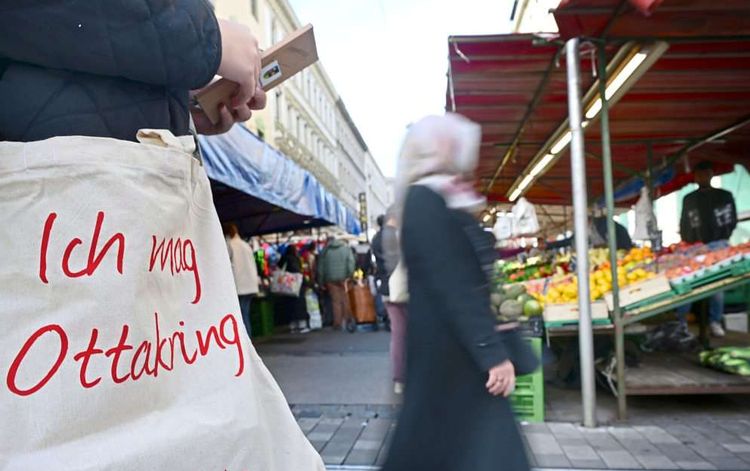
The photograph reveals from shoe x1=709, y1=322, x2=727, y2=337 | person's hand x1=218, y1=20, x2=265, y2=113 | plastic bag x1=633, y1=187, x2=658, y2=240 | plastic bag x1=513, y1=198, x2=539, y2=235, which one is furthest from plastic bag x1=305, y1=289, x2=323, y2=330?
person's hand x1=218, y1=20, x2=265, y2=113

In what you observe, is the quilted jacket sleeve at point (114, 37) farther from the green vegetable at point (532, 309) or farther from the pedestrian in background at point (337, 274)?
the pedestrian in background at point (337, 274)

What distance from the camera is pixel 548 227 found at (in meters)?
18.3

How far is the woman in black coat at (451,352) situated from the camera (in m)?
2.21

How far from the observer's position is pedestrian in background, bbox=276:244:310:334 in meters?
12.5

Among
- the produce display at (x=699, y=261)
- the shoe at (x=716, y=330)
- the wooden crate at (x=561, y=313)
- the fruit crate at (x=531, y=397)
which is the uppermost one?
the produce display at (x=699, y=261)

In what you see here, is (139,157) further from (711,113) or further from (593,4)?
(711,113)

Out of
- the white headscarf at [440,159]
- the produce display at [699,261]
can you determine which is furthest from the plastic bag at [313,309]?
the white headscarf at [440,159]

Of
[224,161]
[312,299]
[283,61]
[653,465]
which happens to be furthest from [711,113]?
[312,299]

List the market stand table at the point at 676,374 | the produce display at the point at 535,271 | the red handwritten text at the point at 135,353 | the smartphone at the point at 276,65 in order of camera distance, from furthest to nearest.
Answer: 1. the produce display at the point at 535,271
2. the market stand table at the point at 676,374
3. the smartphone at the point at 276,65
4. the red handwritten text at the point at 135,353

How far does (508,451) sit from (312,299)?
10614 millimetres

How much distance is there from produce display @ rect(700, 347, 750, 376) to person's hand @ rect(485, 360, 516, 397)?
350cm

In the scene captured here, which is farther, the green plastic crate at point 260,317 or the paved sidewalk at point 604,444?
the green plastic crate at point 260,317

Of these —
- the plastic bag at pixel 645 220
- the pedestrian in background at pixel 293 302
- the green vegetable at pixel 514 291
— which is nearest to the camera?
the green vegetable at pixel 514 291

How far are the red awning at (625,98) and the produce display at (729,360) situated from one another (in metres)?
→ 2.50
